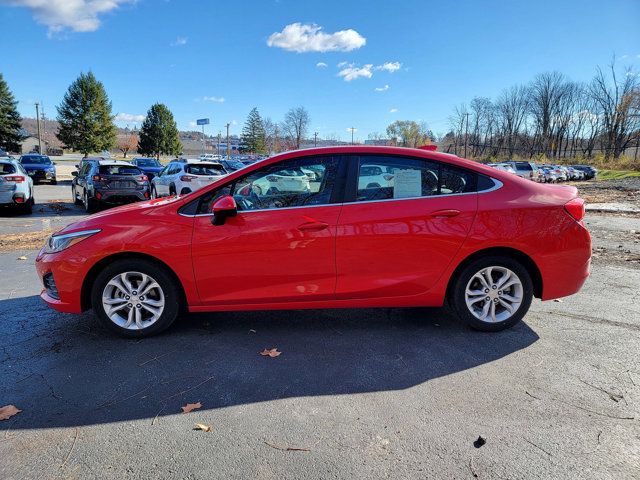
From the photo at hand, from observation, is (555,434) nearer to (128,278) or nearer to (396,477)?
(396,477)

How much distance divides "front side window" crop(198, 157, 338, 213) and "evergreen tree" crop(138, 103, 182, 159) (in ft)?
210

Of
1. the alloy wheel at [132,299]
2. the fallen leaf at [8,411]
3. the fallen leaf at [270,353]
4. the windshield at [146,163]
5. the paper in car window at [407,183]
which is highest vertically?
the windshield at [146,163]

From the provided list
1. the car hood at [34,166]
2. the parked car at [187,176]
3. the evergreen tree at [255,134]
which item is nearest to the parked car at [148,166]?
the car hood at [34,166]

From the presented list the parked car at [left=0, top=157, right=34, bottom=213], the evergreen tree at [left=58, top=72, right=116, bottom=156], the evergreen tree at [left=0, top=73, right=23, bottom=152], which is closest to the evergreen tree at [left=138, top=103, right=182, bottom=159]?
the evergreen tree at [left=58, top=72, right=116, bottom=156]

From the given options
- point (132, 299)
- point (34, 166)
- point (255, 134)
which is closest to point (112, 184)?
point (132, 299)

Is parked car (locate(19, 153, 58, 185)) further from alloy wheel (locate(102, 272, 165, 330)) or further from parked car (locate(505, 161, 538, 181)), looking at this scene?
parked car (locate(505, 161, 538, 181))

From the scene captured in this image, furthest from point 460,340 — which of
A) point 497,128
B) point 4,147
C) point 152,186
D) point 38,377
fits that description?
point 497,128

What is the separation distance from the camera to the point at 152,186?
655 inches

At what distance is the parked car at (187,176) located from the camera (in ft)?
46.0

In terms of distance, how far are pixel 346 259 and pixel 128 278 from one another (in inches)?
76.6

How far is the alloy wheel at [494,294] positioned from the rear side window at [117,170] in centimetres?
1261

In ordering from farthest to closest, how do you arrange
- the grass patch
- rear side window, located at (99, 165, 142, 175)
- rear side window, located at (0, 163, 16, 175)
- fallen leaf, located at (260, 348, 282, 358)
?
the grass patch → rear side window, located at (99, 165, 142, 175) → rear side window, located at (0, 163, 16, 175) → fallen leaf, located at (260, 348, 282, 358)

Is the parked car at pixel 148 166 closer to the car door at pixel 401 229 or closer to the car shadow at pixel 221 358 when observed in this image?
the car shadow at pixel 221 358

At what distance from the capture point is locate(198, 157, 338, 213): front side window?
12.3 ft
